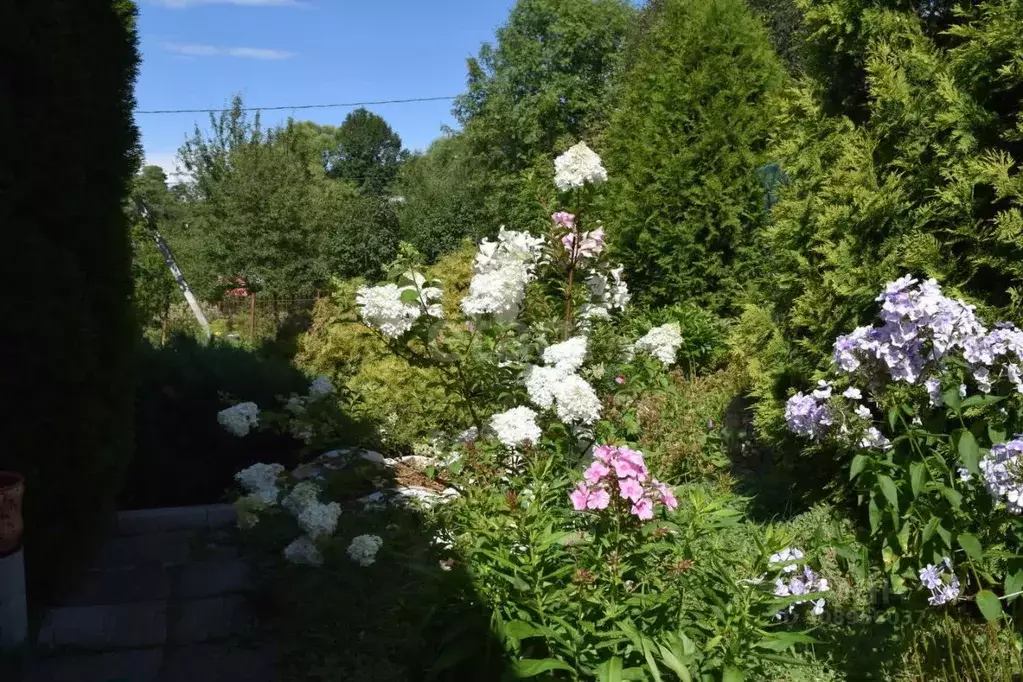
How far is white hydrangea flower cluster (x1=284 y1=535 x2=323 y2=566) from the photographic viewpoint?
2.84 meters

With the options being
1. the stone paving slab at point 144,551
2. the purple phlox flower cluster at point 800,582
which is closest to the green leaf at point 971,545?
the purple phlox flower cluster at point 800,582

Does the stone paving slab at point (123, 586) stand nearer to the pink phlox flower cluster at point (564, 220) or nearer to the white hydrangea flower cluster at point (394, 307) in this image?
the white hydrangea flower cluster at point (394, 307)

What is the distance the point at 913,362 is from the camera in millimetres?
2473

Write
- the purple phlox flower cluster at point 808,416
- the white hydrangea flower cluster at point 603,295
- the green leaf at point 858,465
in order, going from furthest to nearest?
the white hydrangea flower cluster at point 603,295
the purple phlox flower cluster at point 808,416
the green leaf at point 858,465

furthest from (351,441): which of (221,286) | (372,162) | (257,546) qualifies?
(372,162)

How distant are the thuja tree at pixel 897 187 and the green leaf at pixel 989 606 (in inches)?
44.4

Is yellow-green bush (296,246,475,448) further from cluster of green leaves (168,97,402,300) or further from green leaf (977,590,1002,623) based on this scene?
cluster of green leaves (168,97,402,300)

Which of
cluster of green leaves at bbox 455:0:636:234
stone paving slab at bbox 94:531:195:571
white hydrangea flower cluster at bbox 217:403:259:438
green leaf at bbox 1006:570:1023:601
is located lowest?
stone paving slab at bbox 94:531:195:571

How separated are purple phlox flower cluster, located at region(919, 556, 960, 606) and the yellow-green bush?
1863 millimetres

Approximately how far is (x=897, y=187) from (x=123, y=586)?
3613 mm

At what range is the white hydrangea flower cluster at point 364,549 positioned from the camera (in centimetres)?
268

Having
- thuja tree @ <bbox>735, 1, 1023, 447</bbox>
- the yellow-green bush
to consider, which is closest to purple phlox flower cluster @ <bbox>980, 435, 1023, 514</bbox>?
thuja tree @ <bbox>735, 1, 1023, 447</bbox>

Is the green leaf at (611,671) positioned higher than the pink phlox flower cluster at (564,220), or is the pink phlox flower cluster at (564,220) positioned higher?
the pink phlox flower cluster at (564,220)

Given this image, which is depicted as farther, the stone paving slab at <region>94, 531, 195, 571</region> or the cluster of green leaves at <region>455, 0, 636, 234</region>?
the cluster of green leaves at <region>455, 0, 636, 234</region>
